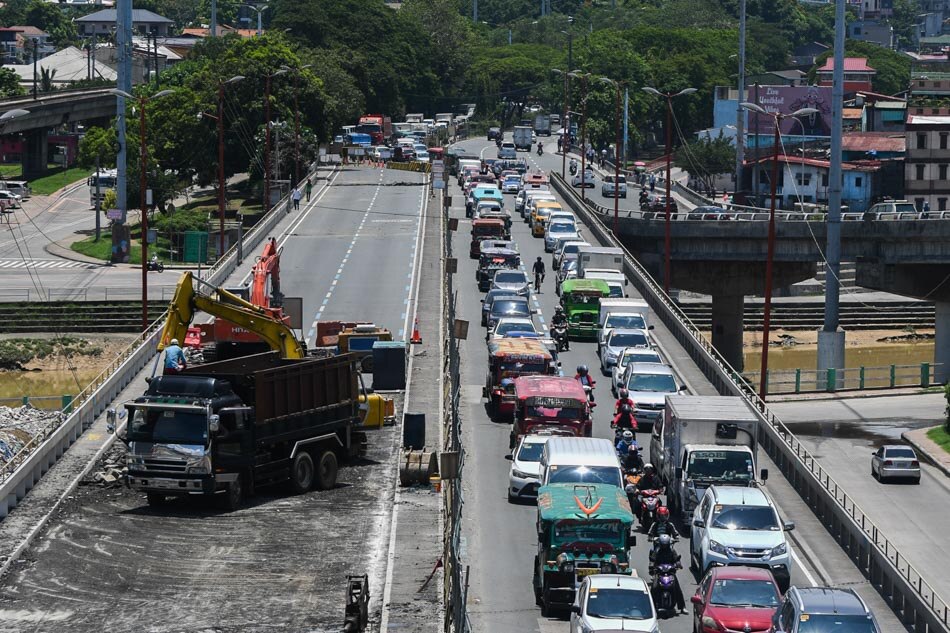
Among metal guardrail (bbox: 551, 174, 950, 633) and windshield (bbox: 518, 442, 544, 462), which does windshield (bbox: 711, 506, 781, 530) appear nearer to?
metal guardrail (bbox: 551, 174, 950, 633)

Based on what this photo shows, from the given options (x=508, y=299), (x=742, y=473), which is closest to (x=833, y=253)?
(x=508, y=299)

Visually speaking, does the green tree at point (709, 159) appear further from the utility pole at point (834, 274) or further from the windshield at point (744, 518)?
the windshield at point (744, 518)

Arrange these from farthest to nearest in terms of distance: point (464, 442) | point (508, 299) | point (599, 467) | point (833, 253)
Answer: point (833, 253), point (508, 299), point (464, 442), point (599, 467)

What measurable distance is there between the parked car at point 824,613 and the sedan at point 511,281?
135 ft

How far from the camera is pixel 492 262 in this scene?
78.5m

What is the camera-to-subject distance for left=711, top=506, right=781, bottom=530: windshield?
36.7 metres

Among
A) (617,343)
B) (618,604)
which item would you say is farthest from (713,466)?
(617,343)

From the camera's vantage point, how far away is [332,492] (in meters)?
40.1

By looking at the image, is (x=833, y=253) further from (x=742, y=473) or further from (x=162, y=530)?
(x=162, y=530)

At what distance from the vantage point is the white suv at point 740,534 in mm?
35969

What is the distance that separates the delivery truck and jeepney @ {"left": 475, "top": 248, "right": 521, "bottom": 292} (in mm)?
33123

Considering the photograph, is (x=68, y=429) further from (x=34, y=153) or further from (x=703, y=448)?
(x=34, y=153)

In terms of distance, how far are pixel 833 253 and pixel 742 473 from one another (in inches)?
1685

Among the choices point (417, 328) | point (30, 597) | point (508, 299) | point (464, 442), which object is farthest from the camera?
point (508, 299)
